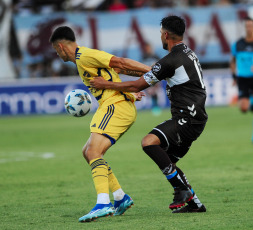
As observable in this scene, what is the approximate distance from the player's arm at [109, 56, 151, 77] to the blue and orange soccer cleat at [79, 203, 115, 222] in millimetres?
1508

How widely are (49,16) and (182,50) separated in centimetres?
2016

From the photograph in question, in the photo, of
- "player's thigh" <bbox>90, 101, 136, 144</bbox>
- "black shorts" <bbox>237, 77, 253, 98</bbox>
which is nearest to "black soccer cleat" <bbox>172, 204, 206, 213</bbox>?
"player's thigh" <bbox>90, 101, 136, 144</bbox>

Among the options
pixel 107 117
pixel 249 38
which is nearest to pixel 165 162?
pixel 107 117

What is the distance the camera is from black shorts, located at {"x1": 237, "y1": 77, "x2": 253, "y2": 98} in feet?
47.6

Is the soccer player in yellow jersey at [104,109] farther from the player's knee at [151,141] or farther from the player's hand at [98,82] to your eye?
the player's knee at [151,141]

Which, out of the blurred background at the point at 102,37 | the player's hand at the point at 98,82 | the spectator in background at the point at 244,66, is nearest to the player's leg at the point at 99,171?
the player's hand at the point at 98,82

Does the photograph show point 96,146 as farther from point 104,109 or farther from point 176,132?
point 176,132

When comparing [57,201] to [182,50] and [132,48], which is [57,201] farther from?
[132,48]

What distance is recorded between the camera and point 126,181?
980 cm

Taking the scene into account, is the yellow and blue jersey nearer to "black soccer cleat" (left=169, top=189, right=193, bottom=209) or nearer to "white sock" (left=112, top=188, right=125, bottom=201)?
"white sock" (left=112, top=188, right=125, bottom=201)

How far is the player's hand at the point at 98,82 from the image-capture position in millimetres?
7027

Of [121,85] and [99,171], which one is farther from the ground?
[121,85]

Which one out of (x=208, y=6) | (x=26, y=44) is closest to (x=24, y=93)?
(x=26, y=44)

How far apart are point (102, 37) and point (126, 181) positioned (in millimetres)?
17500
